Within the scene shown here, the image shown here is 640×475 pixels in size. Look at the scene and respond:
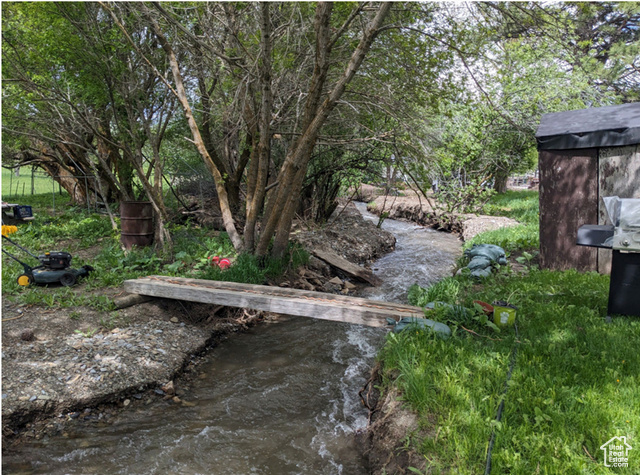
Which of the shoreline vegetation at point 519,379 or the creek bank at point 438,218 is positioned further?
the creek bank at point 438,218

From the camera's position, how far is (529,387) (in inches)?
122

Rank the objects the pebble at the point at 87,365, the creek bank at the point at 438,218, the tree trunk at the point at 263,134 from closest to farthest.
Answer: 1. the pebble at the point at 87,365
2. the tree trunk at the point at 263,134
3. the creek bank at the point at 438,218

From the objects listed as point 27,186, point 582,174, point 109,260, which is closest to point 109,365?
point 109,260

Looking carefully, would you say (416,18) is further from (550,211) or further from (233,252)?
(233,252)

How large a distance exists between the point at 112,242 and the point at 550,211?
8.83 m

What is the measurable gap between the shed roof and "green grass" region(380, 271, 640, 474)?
285 centimetres

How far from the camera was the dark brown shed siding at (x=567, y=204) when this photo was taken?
6547 millimetres

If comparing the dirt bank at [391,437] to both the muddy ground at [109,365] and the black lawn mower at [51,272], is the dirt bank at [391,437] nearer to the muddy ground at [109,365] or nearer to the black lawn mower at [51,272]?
the muddy ground at [109,365]

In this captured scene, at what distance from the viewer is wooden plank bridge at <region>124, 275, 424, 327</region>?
4.78m

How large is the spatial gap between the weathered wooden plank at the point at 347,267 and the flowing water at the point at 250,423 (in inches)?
Answer: 100

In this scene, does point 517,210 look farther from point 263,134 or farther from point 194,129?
point 194,129

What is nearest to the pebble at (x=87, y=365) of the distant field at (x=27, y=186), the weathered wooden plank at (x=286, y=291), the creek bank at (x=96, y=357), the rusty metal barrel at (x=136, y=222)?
the creek bank at (x=96, y=357)

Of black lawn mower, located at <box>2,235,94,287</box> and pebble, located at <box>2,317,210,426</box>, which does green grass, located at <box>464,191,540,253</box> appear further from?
black lawn mower, located at <box>2,235,94,287</box>

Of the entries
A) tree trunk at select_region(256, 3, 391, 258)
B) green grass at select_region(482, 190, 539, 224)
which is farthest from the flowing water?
green grass at select_region(482, 190, 539, 224)
